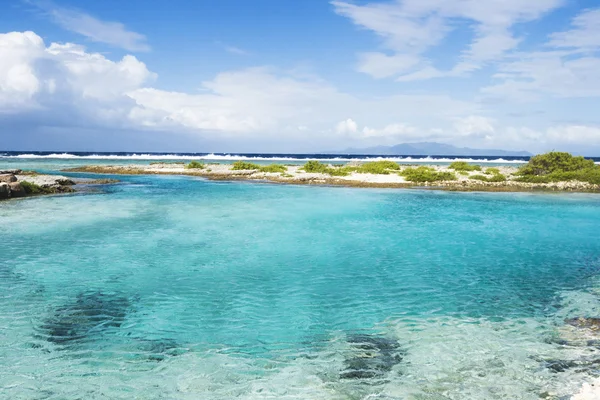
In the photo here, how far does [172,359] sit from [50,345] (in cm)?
284

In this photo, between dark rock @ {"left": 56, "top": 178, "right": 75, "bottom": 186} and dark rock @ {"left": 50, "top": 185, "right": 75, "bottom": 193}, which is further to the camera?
dark rock @ {"left": 56, "top": 178, "right": 75, "bottom": 186}

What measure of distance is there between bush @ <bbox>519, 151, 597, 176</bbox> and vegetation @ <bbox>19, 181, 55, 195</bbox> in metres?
53.3

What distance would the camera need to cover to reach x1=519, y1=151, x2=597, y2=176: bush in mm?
51156

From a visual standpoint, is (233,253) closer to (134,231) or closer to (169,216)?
(134,231)

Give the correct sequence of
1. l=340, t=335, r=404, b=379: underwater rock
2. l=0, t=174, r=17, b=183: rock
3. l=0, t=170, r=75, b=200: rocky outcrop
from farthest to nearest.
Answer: l=0, t=174, r=17, b=183: rock < l=0, t=170, r=75, b=200: rocky outcrop < l=340, t=335, r=404, b=379: underwater rock

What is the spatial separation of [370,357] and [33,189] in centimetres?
3737

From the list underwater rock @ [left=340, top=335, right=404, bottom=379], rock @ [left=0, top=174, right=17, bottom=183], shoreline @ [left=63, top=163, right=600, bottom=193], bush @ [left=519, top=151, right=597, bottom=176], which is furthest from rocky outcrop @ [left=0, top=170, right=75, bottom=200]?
bush @ [left=519, top=151, right=597, bottom=176]

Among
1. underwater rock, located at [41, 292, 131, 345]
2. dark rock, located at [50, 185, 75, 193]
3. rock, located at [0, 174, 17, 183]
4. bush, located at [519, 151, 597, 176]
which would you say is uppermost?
bush, located at [519, 151, 597, 176]

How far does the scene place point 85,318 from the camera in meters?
10.5

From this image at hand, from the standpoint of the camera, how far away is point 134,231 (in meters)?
21.7

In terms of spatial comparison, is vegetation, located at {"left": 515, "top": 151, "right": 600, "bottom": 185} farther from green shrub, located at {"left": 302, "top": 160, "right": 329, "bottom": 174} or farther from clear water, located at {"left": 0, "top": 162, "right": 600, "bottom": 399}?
clear water, located at {"left": 0, "top": 162, "right": 600, "bottom": 399}

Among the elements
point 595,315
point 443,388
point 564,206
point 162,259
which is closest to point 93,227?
point 162,259

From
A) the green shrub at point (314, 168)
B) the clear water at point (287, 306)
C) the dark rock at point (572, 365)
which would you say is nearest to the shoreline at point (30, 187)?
the clear water at point (287, 306)

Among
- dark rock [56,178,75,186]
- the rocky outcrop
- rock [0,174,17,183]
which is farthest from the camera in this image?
dark rock [56,178,75,186]
